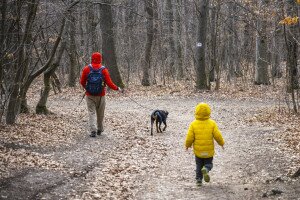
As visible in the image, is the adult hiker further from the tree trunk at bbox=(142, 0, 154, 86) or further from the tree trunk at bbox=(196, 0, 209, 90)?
the tree trunk at bbox=(142, 0, 154, 86)

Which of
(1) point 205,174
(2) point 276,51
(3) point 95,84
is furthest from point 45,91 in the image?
(2) point 276,51

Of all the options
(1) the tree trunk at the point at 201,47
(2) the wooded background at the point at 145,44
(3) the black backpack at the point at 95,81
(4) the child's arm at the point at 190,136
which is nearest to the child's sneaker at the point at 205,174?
(4) the child's arm at the point at 190,136

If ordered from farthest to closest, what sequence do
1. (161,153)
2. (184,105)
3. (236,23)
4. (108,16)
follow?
(236,23), (108,16), (184,105), (161,153)

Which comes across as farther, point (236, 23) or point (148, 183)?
point (236, 23)

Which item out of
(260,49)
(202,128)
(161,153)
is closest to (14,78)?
(161,153)

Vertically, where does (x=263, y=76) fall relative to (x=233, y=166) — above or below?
above

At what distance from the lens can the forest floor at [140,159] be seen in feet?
25.1

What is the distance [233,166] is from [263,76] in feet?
57.6

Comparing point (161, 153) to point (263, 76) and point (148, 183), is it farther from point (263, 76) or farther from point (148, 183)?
point (263, 76)

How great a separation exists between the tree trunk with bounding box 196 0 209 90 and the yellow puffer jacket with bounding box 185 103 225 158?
16.1 m

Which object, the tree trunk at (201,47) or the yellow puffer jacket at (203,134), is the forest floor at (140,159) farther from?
the tree trunk at (201,47)

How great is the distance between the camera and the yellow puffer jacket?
8.03 metres

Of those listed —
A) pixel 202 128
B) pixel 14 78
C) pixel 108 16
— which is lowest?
pixel 202 128

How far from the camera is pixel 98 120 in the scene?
12922mm
